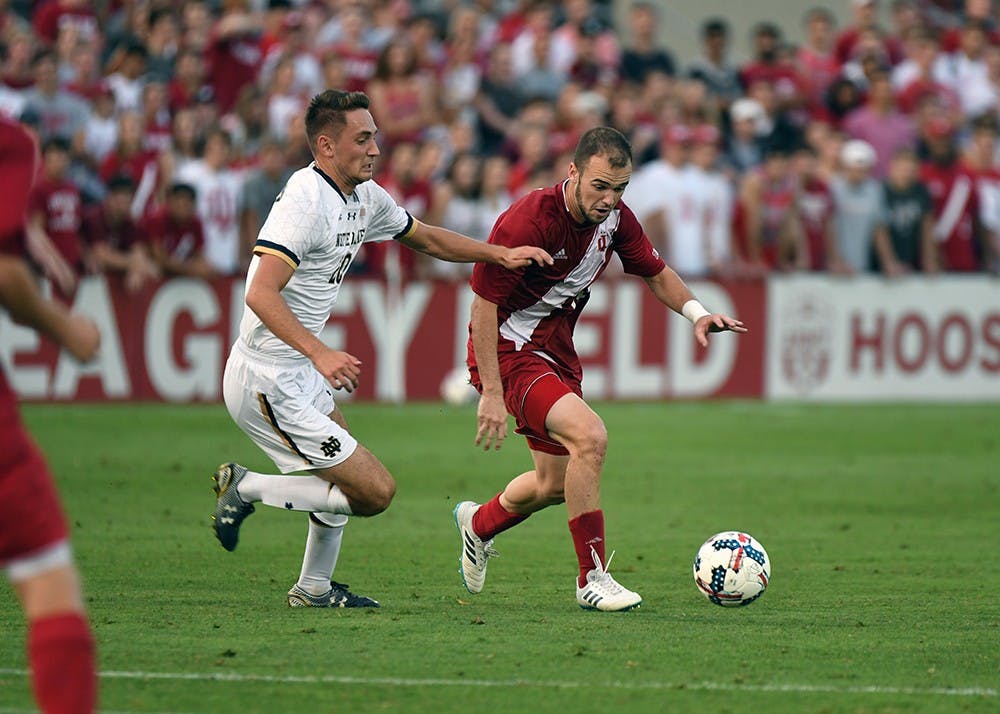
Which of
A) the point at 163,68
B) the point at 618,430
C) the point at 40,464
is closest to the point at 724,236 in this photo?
the point at 618,430

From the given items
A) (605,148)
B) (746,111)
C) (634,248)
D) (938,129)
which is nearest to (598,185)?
(605,148)

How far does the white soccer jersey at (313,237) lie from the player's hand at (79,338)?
8.67 ft

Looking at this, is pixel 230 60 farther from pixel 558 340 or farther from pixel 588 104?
pixel 558 340

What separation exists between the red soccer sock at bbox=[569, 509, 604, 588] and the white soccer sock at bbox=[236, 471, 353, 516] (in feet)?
3.55

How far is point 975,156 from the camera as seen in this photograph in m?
20.1

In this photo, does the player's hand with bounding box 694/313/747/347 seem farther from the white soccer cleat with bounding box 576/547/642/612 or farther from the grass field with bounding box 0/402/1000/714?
the grass field with bounding box 0/402/1000/714

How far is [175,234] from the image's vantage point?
1725 centimetres

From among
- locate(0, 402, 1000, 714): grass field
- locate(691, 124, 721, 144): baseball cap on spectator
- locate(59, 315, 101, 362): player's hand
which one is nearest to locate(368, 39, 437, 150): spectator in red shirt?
locate(691, 124, 721, 144): baseball cap on spectator

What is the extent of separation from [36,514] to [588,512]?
3.62 metres

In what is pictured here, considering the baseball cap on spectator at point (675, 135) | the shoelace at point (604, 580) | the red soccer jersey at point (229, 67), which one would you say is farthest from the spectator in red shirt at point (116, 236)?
the shoelace at point (604, 580)

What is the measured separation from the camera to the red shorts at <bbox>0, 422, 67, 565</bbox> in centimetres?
453

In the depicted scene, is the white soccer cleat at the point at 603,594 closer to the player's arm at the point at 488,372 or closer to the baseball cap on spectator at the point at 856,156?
the player's arm at the point at 488,372

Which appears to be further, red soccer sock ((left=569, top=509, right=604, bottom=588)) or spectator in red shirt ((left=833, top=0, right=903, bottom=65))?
spectator in red shirt ((left=833, top=0, right=903, bottom=65))

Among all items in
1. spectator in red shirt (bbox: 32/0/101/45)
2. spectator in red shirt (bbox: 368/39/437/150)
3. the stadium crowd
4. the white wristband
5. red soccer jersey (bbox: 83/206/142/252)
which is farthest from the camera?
spectator in red shirt (bbox: 32/0/101/45)
